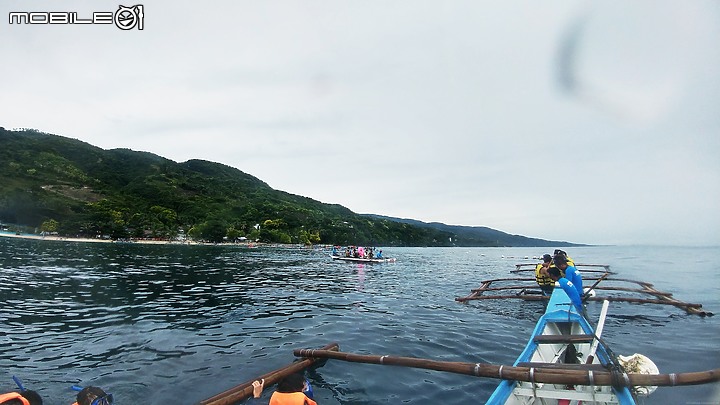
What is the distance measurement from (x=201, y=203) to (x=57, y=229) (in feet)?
215

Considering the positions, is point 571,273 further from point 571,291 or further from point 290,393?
point 290,393

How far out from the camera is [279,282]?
32781mm

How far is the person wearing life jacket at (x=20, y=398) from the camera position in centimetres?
530

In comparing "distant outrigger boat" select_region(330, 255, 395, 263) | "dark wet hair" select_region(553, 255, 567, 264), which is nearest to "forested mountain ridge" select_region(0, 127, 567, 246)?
A: "distant outrigger boat" select_region(330, 255, 395, 263)

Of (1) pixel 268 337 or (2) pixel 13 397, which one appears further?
(1) pixel 268 337

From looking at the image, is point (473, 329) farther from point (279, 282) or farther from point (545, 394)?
point (279, 282)

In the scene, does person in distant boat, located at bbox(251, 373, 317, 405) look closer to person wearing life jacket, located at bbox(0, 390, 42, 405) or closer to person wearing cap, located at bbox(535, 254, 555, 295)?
person wearing life jacket, located at bbox(0, 390, 42, 405)

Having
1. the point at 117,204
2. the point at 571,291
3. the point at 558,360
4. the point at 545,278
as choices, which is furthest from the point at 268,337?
the point at 117,204

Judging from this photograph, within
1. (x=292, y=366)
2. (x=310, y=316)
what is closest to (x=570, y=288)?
(x=292, y=366)

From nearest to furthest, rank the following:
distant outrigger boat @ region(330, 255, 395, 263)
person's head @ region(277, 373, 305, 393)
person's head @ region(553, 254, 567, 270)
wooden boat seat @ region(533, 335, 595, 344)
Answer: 1. person's head @ region(277, 373, 305, 393)
2. wooden boat seat @ region(533, 335, 595, 344)
3. person's head @ region(553, 254, 567, 270)
4. distant outrigger boat @ region(330, 255, 395, 263)

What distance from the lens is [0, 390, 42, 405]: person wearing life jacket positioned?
5301mm

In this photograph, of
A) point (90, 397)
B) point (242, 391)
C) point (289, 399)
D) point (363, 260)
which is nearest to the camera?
point (90, 397)

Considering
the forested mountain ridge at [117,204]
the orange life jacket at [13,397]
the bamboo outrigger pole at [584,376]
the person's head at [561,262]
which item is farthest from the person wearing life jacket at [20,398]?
the forested mountain ridge at [117,204]

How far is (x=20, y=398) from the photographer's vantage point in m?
5.38
